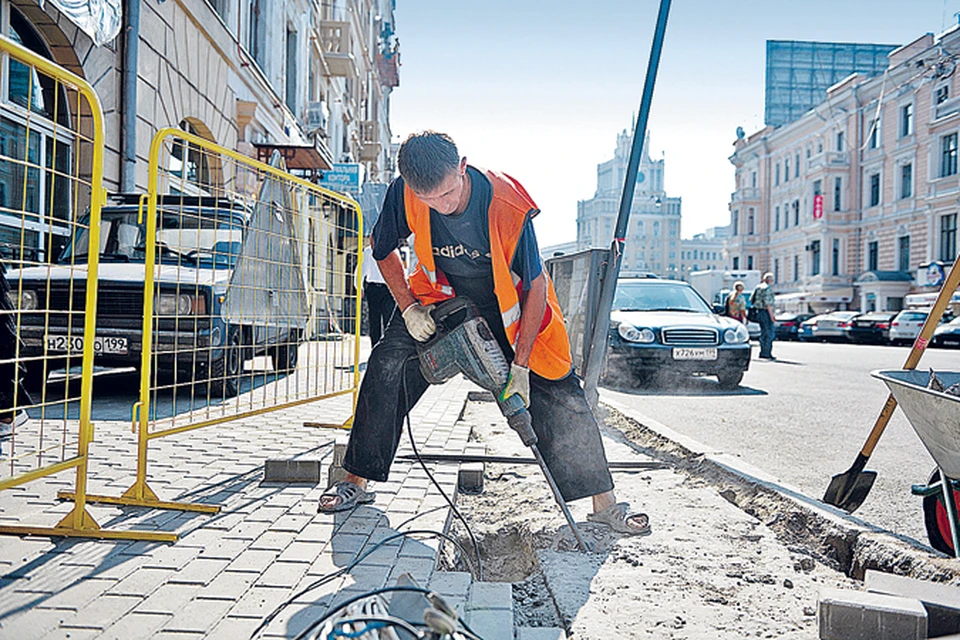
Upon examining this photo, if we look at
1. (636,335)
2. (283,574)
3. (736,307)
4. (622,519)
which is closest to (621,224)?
(622,519)

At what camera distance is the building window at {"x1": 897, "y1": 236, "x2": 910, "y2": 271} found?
145ft

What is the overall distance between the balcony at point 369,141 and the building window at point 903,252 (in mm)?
29489

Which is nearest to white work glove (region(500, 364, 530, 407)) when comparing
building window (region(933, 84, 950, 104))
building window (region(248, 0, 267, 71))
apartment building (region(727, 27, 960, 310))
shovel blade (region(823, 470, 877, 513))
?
shovel blade (region(823, 470, 877, 513))

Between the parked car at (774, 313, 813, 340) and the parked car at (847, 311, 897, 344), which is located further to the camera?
the parked car at (774, 313, 813, 340)

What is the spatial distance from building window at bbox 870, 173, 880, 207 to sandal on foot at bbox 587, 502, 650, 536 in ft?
165

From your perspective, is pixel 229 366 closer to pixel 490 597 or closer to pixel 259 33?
pixel 490 597

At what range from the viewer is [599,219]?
136 metres

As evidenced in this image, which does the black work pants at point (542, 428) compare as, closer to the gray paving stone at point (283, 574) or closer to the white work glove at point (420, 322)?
the white work glove at point (420, 322)

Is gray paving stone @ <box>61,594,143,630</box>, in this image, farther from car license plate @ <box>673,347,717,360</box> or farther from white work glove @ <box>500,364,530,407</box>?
car license plate @ <box>673,347,717,360</box>

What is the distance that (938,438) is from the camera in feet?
8.98

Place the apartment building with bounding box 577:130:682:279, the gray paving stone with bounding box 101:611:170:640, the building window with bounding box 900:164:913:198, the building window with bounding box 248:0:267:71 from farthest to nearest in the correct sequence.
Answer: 1. the apartment building with bounding box 577:130:682:279
2. the building window with bounding box 900:164:913:198
3. the building window with bounding box 248:0:267:71
4. the gray paving stone with bounding box 101:611:170:640

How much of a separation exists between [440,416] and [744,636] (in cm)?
430

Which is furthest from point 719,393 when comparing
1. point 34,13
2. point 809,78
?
point 809,78

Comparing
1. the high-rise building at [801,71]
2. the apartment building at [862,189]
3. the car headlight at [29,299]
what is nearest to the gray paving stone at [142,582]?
the car headlight at [29,299]
